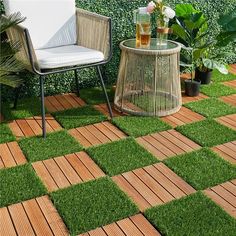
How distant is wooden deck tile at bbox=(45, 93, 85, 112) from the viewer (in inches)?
128

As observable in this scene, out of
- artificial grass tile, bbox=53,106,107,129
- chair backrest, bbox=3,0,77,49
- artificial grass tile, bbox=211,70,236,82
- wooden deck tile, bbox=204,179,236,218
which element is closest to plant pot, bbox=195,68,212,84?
artificial grass tile, bbox=211,70,236,82

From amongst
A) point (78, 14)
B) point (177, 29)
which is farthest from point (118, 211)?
point (177, 29)

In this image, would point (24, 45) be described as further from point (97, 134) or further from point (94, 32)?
point (97, 134)

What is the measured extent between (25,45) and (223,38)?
1.99 metres

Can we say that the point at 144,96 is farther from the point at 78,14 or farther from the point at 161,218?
the point at 161,218

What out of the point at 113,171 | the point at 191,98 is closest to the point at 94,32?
the point at 191,98

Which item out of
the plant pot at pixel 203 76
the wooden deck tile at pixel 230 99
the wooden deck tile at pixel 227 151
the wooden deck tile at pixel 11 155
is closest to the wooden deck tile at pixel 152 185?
the wooden deck tile at pixel 227 151

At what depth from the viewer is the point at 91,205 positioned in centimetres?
195

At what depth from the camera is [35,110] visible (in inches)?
125

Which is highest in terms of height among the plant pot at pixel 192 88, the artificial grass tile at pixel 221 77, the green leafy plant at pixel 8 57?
the green leafy plant at pixel 8 57

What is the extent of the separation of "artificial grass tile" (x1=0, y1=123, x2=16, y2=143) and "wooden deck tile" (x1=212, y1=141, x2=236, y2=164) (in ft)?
4.79

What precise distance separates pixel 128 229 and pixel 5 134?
1.38 meters

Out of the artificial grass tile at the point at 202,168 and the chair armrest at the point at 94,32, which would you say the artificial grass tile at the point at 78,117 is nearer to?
the chair armrest at the point at 94,32

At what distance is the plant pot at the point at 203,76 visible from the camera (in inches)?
146
